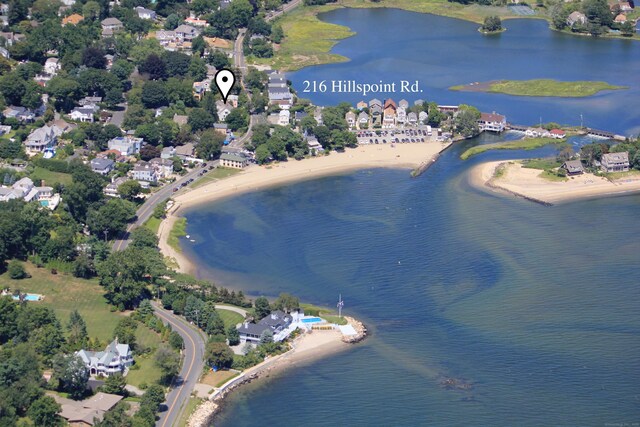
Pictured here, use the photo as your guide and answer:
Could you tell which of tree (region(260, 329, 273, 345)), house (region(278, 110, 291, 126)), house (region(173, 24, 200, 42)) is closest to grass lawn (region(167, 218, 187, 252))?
tree (region(260, 329, 273, 345))

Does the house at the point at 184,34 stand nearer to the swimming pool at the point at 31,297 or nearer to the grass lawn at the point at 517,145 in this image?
the grass lawn at the point at 517,145

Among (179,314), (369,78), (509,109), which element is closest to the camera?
(179,314)

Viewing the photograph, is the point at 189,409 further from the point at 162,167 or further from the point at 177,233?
the point at 162,167

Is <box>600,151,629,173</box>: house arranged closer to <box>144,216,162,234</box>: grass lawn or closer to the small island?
the small island

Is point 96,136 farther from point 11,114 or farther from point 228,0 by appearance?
point 228,0

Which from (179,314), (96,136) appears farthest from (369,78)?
(179,314)

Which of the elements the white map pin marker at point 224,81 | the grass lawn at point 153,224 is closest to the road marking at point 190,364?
the grass lawn at point 153,224
